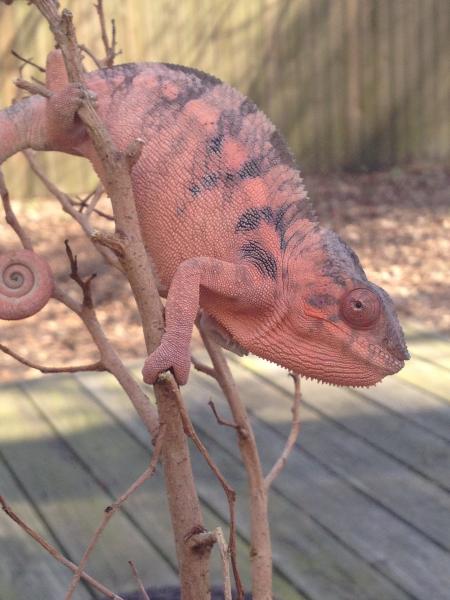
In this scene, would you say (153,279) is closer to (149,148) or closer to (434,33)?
(149,148)

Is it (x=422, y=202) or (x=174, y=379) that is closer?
(x=174, y=379)

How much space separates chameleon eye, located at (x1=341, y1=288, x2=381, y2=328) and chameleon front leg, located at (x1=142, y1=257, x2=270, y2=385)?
0.06m

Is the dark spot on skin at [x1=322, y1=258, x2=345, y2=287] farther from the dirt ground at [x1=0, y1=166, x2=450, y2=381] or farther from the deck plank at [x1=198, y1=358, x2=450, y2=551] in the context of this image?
the dirt ground at [x1=0, y1=166, x2=450, y2=381]

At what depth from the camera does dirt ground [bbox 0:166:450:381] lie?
3441 mm

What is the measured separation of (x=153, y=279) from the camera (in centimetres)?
79

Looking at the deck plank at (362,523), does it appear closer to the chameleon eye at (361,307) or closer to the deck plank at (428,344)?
the deck plank at (428,344)

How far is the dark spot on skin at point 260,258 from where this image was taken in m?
0.66

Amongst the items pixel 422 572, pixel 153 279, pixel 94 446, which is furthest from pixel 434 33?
pixel 153 279

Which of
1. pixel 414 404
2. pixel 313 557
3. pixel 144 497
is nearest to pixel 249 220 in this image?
pixel 313 557

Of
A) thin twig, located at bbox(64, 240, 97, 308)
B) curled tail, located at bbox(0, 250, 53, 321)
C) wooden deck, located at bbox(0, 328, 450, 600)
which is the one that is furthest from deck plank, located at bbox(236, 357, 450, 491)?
curled tail, located at bbox(0, 250, 53, 321)

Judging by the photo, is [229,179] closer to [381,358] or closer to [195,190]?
[195,190]

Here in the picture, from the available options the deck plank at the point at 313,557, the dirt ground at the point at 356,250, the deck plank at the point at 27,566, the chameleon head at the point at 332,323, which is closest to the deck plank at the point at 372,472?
the deck plank at the point at 313,557

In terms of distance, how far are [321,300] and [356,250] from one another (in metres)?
3.59

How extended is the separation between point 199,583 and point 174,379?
1.43ft
